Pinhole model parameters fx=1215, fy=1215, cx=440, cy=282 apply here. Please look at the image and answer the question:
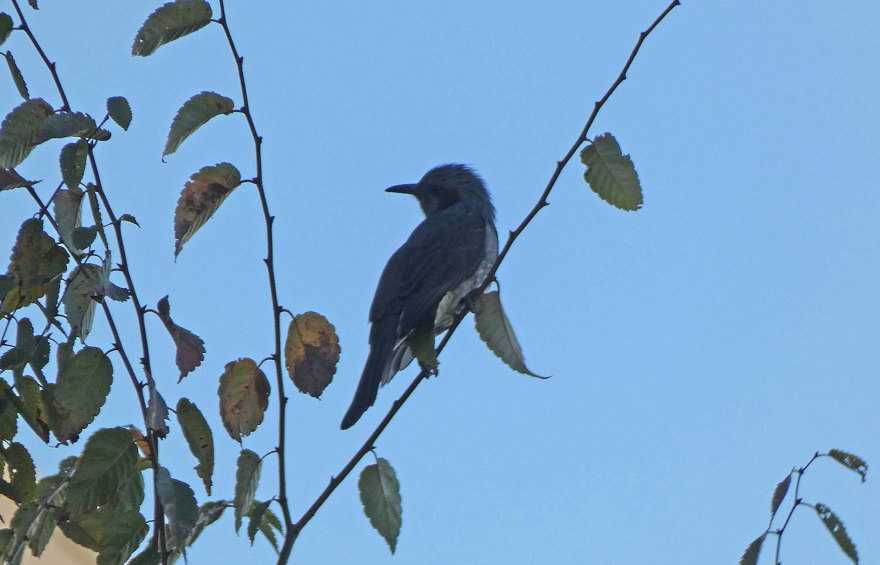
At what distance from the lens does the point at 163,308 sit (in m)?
2.96

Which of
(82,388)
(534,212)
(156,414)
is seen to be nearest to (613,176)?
(534,212)

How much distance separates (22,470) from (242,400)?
722 mm

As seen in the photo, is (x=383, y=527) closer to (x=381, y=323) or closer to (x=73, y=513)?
(x=73, y=513)

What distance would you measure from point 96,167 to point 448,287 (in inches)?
132

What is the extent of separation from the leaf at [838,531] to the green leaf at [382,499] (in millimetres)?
1022

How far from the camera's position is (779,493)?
2844mm

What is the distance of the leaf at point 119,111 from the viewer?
303cm

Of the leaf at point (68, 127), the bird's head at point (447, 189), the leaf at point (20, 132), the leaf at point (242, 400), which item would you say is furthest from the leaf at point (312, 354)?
the bird's head at point (447, 189)

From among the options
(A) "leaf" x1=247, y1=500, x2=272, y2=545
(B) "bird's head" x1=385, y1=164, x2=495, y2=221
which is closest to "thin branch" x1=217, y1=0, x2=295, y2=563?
(A) "leaf" x1=247, y1=500, x2=272, y2=545

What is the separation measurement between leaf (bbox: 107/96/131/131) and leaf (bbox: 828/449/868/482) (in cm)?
194

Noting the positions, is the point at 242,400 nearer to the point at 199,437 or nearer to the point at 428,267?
the point at 199,437

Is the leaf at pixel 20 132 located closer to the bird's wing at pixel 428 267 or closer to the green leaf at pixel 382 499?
the green leaf at pixel 382 499

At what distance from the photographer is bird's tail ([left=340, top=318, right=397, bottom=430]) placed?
4789 mm

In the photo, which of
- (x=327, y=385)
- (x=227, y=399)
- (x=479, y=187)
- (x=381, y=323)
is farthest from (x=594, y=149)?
(x=479, y=187)
